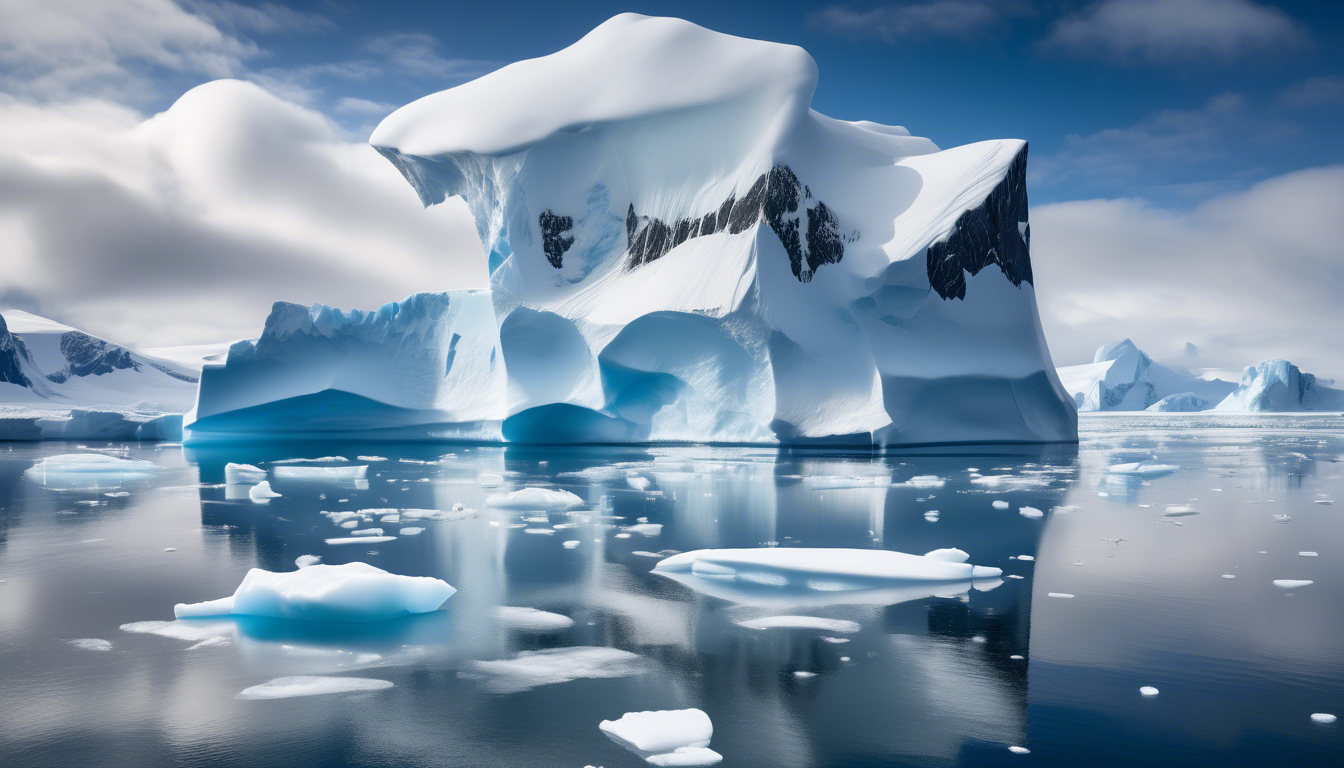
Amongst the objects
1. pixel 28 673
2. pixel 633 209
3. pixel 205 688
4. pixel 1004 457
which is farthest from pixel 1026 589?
pixel 633 209

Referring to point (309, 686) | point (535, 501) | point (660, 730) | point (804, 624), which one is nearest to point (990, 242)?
point (535, 501)

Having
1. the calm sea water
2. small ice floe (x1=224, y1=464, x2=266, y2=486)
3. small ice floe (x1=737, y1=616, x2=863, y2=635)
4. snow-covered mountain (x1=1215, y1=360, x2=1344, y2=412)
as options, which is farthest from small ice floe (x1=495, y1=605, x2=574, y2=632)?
snow-covered mountain (x1=1215, y1=360, x2=1344, y2=412)

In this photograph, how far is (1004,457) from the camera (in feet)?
46.0

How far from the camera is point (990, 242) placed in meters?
16.3

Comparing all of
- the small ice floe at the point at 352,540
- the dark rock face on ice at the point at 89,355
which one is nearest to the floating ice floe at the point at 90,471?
the small ice floe at the point at 352,540

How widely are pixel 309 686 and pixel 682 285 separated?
12.8 metres

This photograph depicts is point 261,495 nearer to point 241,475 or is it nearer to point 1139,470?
point 241,475

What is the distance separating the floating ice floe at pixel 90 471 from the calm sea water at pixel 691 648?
423 centimetres

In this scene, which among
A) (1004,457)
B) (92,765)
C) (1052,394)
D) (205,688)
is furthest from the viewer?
(1052,394)

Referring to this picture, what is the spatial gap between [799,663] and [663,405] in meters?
13.2

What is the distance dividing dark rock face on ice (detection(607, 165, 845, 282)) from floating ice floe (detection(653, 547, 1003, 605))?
10952 mm

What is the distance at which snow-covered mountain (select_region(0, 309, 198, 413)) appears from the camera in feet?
139

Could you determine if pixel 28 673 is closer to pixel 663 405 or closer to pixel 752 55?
pixel 663 405

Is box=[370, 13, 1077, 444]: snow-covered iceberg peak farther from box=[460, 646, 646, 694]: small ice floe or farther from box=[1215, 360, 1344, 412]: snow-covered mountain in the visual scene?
box=[1215, 360, 1344, 412]: snow-covered mountain
